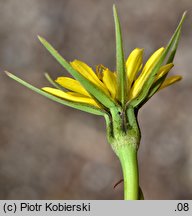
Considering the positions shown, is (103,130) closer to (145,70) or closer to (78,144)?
(78,144)

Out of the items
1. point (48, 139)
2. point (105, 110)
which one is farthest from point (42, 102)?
point (105, 110)

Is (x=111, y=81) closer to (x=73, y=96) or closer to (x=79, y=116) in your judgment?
(x=73, y=96)

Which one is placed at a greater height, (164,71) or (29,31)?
(29,31)

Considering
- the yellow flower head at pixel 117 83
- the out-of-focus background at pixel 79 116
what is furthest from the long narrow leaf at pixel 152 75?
the out-of-focus background at pixel 79 116

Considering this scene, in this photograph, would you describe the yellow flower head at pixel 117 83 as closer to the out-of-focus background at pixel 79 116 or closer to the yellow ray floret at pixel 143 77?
the yellow ray floret at pixel 143 77

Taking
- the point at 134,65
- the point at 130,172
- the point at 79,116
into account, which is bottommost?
the point at 130,172

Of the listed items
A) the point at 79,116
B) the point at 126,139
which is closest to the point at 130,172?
the point at 126,139
